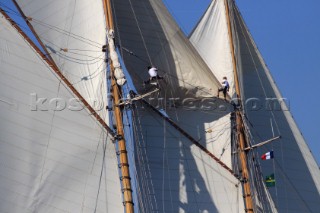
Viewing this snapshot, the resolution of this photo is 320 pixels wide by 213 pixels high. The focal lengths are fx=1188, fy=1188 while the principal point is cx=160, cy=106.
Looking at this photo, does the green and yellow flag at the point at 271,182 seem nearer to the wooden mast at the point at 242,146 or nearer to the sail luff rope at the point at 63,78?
the wooden mast at the point at 242,146

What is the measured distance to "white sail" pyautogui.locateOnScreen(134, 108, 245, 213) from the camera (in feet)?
162

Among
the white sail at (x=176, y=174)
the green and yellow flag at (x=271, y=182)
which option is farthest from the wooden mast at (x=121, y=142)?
the green and yellow flag at (x=271, y=182)

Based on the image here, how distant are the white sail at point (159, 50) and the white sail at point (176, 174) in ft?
5.80

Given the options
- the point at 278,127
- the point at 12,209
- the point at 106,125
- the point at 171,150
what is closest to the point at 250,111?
the point at 278,127

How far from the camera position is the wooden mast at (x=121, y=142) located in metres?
44.1

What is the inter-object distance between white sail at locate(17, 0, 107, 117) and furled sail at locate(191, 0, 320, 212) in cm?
843

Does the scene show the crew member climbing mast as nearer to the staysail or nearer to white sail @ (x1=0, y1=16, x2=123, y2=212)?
the staysail

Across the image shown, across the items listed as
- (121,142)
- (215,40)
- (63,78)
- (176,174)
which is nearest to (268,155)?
(176,174)

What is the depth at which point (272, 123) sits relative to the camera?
54.6m

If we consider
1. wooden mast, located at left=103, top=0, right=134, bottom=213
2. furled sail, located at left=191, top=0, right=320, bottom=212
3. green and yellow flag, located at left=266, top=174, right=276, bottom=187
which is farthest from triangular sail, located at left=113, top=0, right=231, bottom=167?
green and yellow flag, located at left=266, top=174, right=276, bottom=187

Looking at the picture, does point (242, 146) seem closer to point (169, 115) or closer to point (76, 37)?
point (169, 115)

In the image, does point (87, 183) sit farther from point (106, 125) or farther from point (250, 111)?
point (250, 111)

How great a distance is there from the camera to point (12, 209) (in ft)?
140

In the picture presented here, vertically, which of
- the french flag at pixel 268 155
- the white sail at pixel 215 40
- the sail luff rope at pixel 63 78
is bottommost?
the french flag at pixel 268 155
